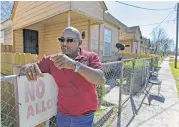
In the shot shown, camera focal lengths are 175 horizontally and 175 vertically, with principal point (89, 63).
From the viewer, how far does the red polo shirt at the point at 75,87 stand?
1.92 meters

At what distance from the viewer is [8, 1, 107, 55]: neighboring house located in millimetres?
7055

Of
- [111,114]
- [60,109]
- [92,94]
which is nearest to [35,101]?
[60,109]

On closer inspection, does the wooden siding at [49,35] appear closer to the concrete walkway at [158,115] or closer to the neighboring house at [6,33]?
the neighboring house at [6,33]

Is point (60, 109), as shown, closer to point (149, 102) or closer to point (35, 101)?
point (35, 101)

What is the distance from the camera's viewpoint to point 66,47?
198cm

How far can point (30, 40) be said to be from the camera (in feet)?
34.6

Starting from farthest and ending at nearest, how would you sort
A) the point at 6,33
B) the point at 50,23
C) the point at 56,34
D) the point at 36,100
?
1. the point at 6,33
2. the point at 50,23
3. the point at 56,34
4. the point at 36,100

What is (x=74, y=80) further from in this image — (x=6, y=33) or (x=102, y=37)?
(x=6, y=33)

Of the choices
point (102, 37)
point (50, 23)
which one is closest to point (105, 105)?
point (50, 23)

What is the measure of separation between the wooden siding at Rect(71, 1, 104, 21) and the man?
486 centimetres

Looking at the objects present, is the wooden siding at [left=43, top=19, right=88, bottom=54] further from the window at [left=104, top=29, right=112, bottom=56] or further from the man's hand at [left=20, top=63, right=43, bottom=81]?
the man's hand at [left=20, top=63, right=43, bottom=81]

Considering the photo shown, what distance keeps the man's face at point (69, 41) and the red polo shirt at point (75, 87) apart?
11 cm

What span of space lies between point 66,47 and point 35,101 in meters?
0.72

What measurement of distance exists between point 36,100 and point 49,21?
7935mm
